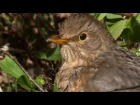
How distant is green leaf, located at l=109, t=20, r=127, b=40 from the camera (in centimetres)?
610

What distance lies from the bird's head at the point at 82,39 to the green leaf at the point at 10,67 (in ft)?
1.72

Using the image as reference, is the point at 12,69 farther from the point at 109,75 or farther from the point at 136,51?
the point at 136,51

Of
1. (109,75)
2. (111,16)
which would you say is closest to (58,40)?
(109,75)

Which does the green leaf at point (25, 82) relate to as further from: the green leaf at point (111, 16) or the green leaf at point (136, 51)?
the green leaf at point (111, 16)

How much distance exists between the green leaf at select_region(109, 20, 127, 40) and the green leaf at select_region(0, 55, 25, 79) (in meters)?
1.30

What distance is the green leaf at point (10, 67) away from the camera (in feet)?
18.1

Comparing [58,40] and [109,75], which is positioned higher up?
[58,40]

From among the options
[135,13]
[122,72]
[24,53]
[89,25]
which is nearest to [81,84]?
[122,72]

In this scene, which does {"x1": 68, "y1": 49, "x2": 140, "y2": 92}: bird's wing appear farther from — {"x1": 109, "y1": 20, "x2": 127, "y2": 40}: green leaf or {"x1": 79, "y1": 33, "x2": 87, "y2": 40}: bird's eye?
{"x1": 109, "y1": 20, "x2": 127, "y2": 40}: green leaf

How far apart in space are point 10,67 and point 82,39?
2.84ft

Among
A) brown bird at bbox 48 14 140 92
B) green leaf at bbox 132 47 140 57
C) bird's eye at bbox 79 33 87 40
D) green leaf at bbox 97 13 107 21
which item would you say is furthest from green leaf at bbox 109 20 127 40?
bird's eye at bbox 79 33 87 40

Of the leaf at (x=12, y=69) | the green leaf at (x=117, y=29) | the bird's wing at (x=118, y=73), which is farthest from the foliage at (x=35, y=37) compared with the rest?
the bird's wing at (x=118, y=73)

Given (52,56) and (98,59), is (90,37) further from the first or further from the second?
(52,56)

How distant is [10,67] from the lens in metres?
5.55
